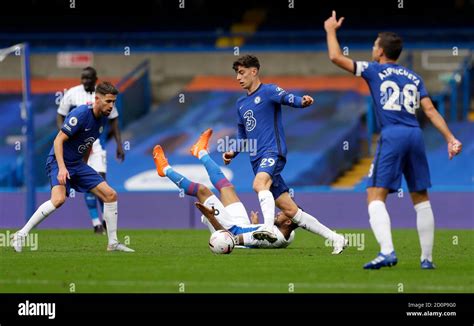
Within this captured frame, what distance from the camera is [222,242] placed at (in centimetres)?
1220

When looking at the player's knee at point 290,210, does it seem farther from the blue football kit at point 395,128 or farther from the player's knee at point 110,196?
the blue football kit at point 395,128

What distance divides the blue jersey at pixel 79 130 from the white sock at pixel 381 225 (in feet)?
12.2

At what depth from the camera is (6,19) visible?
29.9 metres

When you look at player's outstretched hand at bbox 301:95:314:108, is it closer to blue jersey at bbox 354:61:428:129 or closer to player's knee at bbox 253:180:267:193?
player's knee at bbox 253:180:267:193

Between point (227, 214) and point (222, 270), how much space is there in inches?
84.9

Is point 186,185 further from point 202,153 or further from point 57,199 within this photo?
point 57,199

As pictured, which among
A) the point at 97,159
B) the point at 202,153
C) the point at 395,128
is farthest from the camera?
the point at 97,159

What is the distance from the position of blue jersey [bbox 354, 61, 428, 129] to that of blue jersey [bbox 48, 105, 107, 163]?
3567mm

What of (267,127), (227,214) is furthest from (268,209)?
(267,127)

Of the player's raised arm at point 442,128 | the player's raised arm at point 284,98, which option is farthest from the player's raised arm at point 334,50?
the player's raised arm at point 284,98

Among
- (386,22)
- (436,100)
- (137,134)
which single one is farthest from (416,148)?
(386,22)

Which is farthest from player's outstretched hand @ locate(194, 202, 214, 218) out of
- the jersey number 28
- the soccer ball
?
the jersey number 28
